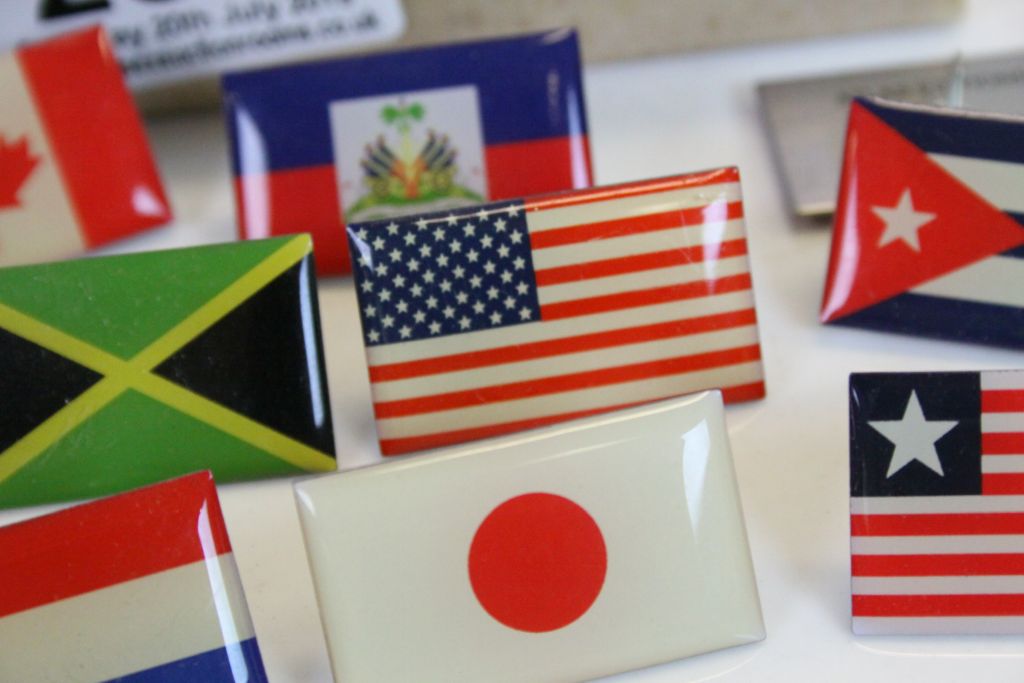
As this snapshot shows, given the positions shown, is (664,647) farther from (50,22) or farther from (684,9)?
(50,22)

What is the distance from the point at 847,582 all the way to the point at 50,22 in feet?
4.26

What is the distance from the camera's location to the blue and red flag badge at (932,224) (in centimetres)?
136

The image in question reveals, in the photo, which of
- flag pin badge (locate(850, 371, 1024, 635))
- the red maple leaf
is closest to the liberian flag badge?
the red maple leaf

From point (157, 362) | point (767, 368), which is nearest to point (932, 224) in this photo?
point (767, 368)

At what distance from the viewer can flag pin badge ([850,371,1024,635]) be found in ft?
3.56

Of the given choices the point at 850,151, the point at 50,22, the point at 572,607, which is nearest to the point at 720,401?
the point at 572,607

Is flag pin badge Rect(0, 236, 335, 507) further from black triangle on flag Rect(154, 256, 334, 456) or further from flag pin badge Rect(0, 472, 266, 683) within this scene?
flag pin badge Rect(0, 472, 266, 683)

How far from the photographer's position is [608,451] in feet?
3.64

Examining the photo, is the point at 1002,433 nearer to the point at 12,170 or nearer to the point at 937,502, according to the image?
the point at 937,502

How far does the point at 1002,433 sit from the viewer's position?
3.59 ft

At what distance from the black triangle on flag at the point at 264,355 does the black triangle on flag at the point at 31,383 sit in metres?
0.08

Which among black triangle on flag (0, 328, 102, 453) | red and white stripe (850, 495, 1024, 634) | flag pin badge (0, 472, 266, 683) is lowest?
red and white stripe (850, 495, 1024, 634)

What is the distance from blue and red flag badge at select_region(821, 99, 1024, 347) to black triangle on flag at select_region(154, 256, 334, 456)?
1.88ft

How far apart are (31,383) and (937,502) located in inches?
33.6
